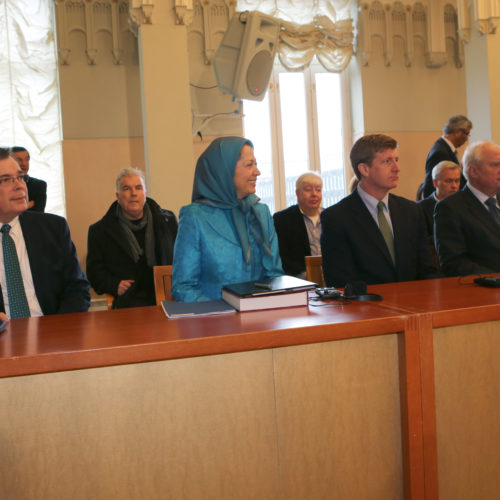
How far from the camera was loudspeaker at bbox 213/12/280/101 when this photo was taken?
604 centimetres

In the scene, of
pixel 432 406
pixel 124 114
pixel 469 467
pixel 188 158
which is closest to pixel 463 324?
pixel 432 406

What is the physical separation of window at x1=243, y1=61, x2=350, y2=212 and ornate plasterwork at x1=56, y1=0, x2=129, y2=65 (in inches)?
68.8

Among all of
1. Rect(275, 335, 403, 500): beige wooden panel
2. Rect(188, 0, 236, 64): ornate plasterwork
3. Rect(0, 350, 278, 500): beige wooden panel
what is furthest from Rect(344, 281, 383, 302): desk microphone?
Rect(188, 0, 236, 64): ornate plasterwork

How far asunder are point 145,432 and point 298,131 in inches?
248

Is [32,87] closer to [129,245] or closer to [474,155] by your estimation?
[129,245]

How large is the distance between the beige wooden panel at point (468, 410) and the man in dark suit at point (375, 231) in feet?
3.73

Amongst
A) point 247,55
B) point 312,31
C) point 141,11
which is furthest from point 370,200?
point 312,31

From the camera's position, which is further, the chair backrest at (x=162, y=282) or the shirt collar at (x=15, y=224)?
A: the chair backrest at (x=162, y=282)

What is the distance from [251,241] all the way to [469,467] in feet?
4.06

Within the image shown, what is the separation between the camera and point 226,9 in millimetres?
6684

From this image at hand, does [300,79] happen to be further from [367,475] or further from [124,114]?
[367,475]

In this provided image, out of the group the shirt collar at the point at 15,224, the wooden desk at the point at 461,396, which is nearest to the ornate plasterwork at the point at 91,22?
the shirt collar at the point at 15,224

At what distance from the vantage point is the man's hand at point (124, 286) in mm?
3781

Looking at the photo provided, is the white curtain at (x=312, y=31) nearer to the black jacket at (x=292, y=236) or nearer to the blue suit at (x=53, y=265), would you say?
the black jacket at (x=292, y=236)
